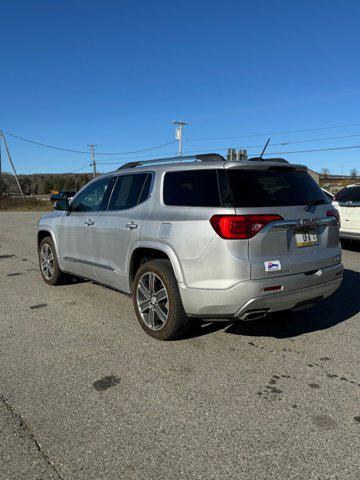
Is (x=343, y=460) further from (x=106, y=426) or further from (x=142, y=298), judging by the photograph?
(x=142, y=298)

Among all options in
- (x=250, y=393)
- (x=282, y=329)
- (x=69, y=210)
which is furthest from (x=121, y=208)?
(x=250, y=393)

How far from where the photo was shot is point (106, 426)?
2.81m

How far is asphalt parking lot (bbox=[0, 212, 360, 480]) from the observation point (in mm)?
2439

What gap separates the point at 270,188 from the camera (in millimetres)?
3846

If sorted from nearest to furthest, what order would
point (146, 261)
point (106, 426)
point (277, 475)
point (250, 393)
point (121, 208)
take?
1. point (277, 475)
2. point (106, 426)
3. point (250, 393)
4. point (146, 261)
5. point (121, 208)

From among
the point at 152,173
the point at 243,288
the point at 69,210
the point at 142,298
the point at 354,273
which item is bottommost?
the point at 354,273

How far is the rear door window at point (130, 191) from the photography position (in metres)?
4.59

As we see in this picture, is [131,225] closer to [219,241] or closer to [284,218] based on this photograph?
[219,241]

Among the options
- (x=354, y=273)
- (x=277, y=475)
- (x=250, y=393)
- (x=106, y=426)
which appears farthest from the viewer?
(x=354, y=273)

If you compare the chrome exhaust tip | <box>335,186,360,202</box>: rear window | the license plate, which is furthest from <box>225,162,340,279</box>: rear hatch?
<box>335,186,360,202</box>: rear window

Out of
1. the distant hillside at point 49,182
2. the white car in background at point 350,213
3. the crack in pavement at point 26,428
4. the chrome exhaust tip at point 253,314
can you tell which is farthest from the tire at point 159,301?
the distant hillside at point 49,182

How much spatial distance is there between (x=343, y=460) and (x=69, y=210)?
479 centimetres

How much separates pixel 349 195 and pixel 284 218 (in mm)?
6677

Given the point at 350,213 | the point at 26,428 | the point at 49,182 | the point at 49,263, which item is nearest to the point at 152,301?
the point at 26,428
